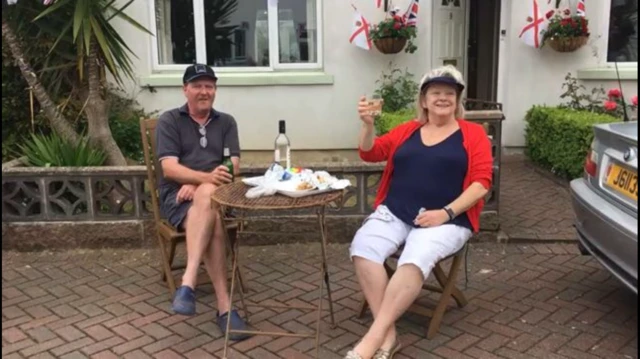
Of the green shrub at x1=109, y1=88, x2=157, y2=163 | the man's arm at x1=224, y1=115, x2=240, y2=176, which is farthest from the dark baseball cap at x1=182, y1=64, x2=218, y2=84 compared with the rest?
the green shrub at x1=109, y1=88, x2=157, y2=163

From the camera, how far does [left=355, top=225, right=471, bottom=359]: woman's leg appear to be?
302 cm

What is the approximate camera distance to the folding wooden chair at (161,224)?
387 centimetres

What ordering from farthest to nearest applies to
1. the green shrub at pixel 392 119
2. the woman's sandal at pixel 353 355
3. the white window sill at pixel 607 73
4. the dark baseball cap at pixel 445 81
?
the white window sill at pixel 607 73 < the green shrub at pixel 392 119 < the dark baseball cap at pixel 445 81 < the woman's sandal at pixel 353 355

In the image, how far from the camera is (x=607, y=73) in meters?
7.14

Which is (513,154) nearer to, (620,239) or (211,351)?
(620,239)

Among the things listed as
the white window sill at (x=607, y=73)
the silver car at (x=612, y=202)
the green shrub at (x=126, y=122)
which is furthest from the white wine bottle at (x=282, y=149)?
the white window sill at (x=607, y=73)

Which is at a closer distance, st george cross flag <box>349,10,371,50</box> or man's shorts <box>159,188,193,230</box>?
man's shorts <box>159,188,193,230</box>

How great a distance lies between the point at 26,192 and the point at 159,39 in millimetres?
3238

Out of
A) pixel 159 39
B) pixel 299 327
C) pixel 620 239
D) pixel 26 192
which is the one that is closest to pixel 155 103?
pixel 159 39

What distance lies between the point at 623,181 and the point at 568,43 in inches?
166

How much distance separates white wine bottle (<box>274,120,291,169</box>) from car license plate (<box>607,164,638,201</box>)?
173 cm

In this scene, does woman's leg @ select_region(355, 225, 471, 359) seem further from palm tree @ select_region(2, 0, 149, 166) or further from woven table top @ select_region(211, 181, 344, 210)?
palm tree @ select_region(2, 0, 149, 166)

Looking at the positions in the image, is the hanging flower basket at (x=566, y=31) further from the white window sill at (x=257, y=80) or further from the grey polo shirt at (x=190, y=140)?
the grey polo shirt at (x=190, y=140)

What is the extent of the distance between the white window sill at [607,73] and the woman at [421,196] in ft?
14.5
